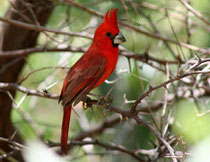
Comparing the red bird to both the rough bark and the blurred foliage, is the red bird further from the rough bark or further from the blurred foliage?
the rough bark

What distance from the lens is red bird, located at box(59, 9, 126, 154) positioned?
1.97 m

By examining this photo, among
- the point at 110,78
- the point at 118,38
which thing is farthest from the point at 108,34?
the point at 110,78

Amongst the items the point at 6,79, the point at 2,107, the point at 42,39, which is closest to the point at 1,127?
the point at 2,107

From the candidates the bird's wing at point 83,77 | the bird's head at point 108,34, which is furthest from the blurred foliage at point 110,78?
the bird's wing at point 83,77

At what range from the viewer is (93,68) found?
2.15 meters

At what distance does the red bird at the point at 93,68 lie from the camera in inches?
77.6

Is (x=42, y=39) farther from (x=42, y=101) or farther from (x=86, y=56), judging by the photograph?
(x=86, y=56)

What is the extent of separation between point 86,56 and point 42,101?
1.70 metres

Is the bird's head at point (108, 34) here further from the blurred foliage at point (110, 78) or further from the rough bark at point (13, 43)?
the rough bark at point (13, 43)

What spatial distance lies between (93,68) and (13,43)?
102 cm

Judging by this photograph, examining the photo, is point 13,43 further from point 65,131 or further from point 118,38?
point 65,131

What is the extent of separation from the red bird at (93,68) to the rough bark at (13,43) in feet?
2.02

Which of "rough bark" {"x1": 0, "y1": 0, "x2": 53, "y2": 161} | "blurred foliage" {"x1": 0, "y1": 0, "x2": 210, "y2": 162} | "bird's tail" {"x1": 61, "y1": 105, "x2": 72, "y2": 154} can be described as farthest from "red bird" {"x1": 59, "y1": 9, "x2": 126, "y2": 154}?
"rough bark" {"x1": 0, "y1": 0, "x2": 53, "y2": 161}

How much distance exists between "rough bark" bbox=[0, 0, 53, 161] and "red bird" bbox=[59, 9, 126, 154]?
62cm
